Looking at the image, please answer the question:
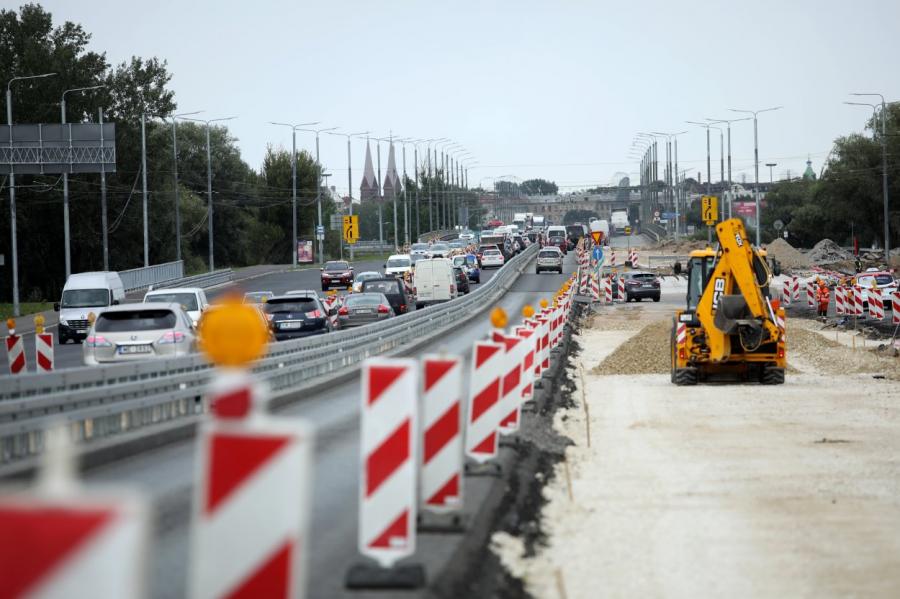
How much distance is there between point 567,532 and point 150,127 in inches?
3513

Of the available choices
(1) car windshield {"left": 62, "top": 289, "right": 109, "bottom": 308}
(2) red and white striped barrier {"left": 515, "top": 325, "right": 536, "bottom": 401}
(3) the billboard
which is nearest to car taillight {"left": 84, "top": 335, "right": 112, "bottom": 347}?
(2) red and white striped barrier {"left": 515, "top": 325, "right": 536, "bottom": 401}

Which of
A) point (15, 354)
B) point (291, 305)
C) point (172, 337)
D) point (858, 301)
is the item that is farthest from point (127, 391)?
point (858, 301)

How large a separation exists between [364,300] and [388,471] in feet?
113

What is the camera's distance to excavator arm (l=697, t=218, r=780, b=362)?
25422 mm

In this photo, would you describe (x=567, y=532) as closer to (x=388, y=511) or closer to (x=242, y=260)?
(x=388, y=511)

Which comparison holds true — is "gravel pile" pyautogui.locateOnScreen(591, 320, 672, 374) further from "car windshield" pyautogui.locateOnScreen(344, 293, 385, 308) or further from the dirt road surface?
"car windshield" pyautogui.locateOnScreen(344, 293, 385, 308)

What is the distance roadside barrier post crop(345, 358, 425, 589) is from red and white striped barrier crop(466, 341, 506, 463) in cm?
417

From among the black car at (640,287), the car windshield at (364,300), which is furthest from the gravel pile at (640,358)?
the black car at (640,287)

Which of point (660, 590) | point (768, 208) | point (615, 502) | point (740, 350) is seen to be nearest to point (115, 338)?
point (740, 350)

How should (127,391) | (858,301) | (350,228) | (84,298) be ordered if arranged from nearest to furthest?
(127,391), (84,298), (858,301), (350,228)

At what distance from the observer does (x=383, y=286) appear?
49.2 m

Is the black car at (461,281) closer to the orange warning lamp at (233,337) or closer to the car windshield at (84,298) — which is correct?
the car windshield at (84,298)

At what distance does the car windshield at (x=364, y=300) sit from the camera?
42031mm

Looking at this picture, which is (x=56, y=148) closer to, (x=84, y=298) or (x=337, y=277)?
(x=84, y=298)
